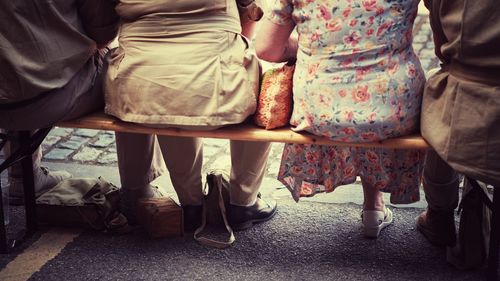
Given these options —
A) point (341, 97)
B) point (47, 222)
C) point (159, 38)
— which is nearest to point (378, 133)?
point (341, 97)

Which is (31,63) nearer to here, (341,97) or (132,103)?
(132,103)

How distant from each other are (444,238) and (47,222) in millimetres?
2057

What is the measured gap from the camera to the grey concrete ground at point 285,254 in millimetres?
3184

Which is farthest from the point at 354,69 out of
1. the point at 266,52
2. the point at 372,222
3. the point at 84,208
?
the point at 84,208

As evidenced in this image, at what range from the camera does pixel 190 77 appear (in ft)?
9.97

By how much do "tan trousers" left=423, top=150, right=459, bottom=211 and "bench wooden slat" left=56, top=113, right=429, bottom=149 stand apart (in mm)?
385

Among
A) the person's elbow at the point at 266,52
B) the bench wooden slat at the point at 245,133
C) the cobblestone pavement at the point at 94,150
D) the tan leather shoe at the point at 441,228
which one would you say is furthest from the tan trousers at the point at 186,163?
the tan leather shoe at the point at 441,228

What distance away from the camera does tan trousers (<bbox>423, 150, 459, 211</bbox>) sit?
130 inches

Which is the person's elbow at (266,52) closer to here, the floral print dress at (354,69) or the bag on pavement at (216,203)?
the floral print dress at (354,69)

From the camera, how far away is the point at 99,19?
3215mm

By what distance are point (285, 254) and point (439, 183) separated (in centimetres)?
82

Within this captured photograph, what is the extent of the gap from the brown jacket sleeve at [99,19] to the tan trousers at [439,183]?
1.65 meters

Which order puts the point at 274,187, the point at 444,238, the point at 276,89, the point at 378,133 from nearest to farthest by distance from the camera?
the point at 378,133
the point at 276,89
the point at 444,238
the point at 274,187

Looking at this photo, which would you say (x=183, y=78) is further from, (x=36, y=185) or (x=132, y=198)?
(x=36, y=185)
